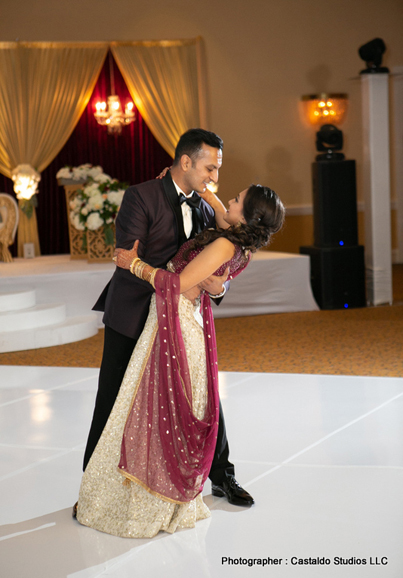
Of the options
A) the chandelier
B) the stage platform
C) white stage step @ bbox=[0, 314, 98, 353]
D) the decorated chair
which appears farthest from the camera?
the chandelier

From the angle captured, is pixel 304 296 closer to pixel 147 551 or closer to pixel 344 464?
pixel 344 464

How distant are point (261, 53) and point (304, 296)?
442 cm

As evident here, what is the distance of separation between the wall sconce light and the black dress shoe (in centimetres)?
708

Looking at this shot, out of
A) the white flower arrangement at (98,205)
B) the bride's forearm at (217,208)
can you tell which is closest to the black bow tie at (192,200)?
the bride's forearm at (217,208)

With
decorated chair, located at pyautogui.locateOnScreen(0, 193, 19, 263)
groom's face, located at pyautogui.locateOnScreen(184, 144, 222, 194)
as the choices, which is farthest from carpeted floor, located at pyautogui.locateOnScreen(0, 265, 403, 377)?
groom's face, located at pyautogui.locateOnScreen(184, 144, 222, 194)

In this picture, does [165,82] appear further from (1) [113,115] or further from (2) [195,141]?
(2) [195,141]

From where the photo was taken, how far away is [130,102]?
908cm

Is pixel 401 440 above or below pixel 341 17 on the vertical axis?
below

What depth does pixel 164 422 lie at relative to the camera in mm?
2281

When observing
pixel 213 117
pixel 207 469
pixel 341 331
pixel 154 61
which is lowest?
pixel 341 331

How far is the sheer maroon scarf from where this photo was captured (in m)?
2.27

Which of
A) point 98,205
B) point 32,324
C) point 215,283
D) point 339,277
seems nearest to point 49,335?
point 32,324

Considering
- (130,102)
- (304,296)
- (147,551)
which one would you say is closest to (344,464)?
(147,551)

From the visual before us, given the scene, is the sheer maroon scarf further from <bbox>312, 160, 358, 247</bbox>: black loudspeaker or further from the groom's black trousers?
<bbox>312, 160, 358, 247</bbox>: black loudspeaker
